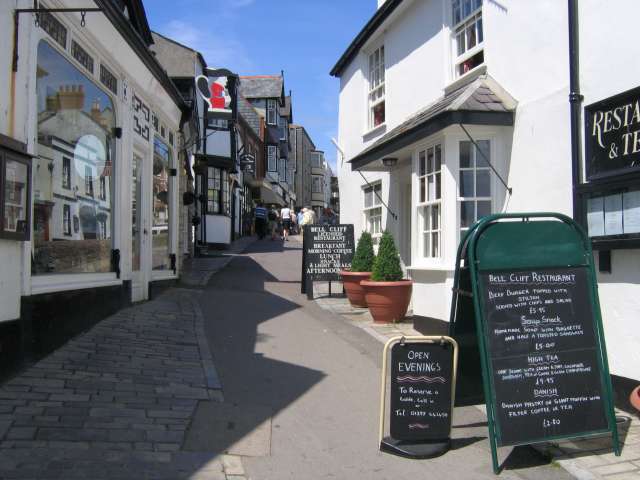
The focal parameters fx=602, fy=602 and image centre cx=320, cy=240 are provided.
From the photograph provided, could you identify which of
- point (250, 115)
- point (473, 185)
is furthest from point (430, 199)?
point (250, 115)

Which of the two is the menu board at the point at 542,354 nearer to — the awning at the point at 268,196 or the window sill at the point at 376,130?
the window sill at the point at 376,130

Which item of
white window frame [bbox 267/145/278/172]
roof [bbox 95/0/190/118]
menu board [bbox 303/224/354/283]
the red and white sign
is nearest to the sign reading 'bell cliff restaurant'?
roof [bbox 95/0/190/118]

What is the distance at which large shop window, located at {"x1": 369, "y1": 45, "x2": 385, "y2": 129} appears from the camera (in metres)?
11.9

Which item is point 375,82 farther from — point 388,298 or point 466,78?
point 388,298

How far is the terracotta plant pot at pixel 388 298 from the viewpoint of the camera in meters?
9.12

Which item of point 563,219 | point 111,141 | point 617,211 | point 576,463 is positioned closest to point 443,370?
Result: point 576,463

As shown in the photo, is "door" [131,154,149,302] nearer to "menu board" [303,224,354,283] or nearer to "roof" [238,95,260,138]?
"menu board" [303,224,354,283]

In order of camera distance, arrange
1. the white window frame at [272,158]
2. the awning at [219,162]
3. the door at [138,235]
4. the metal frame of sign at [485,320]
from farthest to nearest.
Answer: the white window frame at [272,158], the awning at [219,162], the door at [138,235], the metal frame of sign at [485,320]

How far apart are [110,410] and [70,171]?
10.3 feet

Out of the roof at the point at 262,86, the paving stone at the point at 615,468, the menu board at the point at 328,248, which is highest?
the roof at the point at 262,86

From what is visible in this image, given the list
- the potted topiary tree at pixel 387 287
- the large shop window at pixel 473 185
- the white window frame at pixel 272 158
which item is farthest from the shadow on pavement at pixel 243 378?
the white window frame at pixel 272 158

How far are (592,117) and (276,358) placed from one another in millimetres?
Answer: 4160

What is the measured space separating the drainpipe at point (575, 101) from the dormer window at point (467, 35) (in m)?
2.15

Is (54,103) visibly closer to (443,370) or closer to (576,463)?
(443,370)
